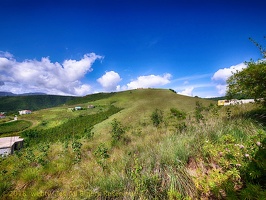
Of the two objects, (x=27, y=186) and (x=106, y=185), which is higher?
(x=106, y=185)

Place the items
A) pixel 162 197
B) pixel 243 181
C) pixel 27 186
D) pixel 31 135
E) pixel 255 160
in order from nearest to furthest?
pixel 255 160 < pixel 243 181 < pixel 162 197 < pixel 27 186 < pixel 31 135

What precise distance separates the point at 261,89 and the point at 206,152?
6.97 m

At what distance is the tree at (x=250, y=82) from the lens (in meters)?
8.67

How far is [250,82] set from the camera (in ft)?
30.8

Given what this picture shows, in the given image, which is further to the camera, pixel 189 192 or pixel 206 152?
pixel 206 152

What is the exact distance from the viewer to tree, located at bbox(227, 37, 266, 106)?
341 inches

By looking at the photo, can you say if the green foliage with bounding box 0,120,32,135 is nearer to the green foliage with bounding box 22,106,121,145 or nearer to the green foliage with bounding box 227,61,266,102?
the green foliage with bounding box 22,106,121,145

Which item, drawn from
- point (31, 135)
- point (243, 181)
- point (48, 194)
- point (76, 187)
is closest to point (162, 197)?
point (243, 181)

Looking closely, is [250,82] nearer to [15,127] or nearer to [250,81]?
[250,81]

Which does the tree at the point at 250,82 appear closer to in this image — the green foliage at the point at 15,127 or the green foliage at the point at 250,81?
the green foliage at the point at 250,81

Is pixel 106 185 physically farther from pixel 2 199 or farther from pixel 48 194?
pixel 2 199

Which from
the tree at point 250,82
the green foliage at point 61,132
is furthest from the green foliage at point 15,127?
the tree at point 250,82

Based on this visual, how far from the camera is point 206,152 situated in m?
4.50

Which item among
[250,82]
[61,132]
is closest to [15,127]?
[61,132]
